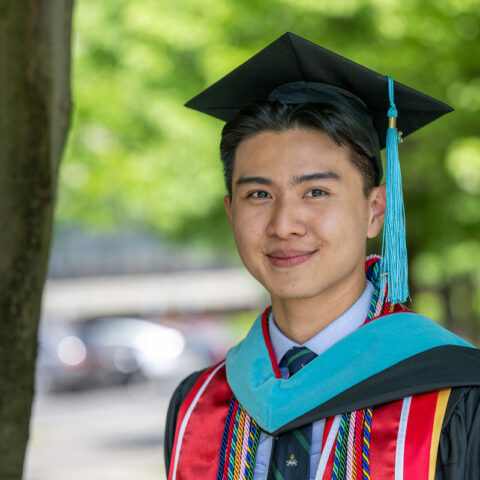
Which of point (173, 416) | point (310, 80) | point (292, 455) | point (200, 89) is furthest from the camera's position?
→ point (200, 89)

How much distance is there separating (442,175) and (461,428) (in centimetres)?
632

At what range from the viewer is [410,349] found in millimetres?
1882

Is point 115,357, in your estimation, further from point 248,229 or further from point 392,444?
point 392,444

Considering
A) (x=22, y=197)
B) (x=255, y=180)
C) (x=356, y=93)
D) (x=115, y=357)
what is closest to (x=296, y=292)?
(x=255, y=180)

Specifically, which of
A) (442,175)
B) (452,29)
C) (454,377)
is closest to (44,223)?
(454,377)

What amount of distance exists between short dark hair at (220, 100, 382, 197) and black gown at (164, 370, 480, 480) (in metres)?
0.57

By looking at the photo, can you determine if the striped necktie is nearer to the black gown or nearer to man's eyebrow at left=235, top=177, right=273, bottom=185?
the black gown

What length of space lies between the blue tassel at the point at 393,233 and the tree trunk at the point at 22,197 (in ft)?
3.30

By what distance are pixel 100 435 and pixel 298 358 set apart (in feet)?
28.9

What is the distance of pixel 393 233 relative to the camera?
6.66ft

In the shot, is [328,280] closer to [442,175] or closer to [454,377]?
[454,377]

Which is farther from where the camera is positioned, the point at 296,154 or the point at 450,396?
the point at 296,154

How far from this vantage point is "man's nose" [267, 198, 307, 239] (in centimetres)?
192

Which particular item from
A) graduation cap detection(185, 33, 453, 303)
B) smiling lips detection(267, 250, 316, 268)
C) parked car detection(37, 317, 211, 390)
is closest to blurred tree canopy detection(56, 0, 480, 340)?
parked car detection(37, 317, 211, 390)
